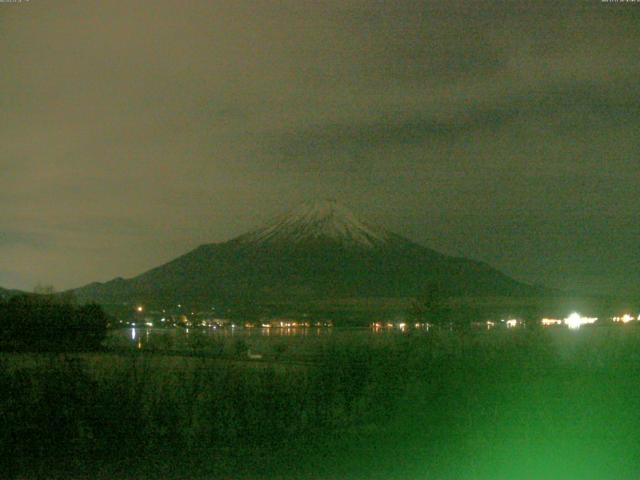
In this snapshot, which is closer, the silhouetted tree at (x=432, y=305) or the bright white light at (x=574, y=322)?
the bright white light at (x=574, y=322)

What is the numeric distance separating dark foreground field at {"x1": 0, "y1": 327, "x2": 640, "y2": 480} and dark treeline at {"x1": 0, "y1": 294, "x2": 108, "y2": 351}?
62.6ft

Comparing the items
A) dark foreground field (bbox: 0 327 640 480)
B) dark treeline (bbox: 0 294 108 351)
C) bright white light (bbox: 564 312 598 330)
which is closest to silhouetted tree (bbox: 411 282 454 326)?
bright white light (bbox: 564 312 598 330)

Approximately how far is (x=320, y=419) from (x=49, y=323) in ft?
86.2

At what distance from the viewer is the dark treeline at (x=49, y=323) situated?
1348 inches

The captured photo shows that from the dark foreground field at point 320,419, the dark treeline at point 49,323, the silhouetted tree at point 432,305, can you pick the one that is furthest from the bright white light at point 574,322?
the dark treeline at point 49,323

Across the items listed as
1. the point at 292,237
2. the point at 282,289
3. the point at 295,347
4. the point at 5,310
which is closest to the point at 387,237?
the point at 292,237

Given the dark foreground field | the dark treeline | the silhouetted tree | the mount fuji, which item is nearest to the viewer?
the dark foreground field

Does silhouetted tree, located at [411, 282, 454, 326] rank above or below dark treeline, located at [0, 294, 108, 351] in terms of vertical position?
above

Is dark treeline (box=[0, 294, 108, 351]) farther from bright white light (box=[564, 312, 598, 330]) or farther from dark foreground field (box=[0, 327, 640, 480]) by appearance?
dark foreground field (box=[0, 327, 640, 480])

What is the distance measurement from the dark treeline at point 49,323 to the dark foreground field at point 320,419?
19.1 m

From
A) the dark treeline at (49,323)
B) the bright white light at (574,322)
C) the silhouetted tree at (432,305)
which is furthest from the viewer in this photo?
the silhouetted tree at (432,305)

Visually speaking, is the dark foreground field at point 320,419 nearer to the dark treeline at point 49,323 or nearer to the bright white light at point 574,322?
the bright white light at point 574,322

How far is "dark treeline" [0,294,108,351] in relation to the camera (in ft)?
112

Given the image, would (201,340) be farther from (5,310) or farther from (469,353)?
(5,310)
